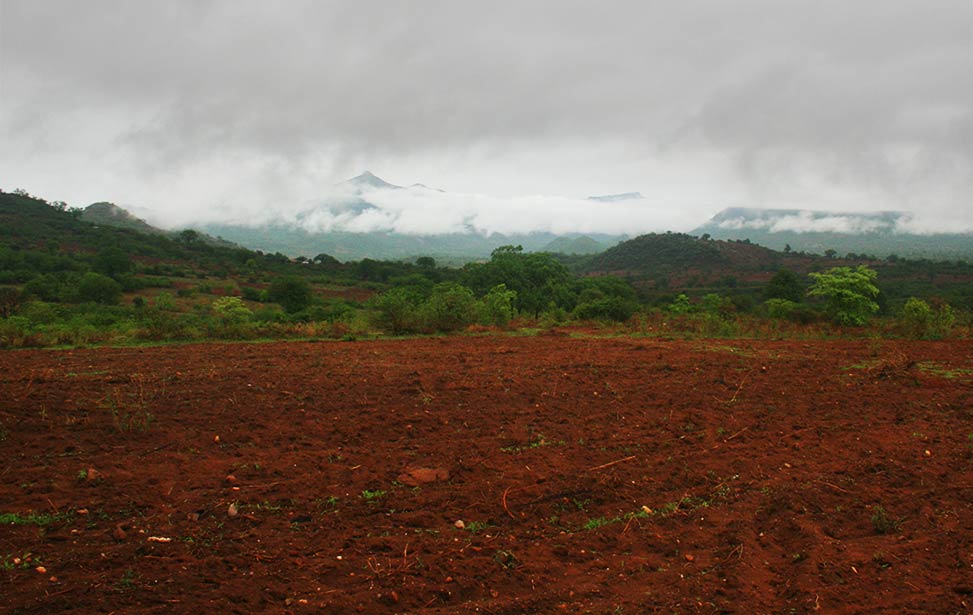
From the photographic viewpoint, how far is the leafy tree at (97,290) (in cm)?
3269

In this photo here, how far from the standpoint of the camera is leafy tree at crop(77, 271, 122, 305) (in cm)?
3269

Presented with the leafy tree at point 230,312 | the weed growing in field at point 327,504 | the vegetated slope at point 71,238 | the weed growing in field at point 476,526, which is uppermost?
the vegetated slope at point 71,238

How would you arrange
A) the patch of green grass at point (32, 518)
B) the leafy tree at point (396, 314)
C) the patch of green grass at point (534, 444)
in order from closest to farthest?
the patch of green grass at point (32, 518), the patch of green grass at point (534, 444), the leafy tree at point (396, 314)

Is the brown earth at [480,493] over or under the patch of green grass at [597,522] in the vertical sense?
over

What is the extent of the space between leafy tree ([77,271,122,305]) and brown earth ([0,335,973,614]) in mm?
28922

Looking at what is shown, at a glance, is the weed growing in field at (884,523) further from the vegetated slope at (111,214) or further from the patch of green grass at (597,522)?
the vegetated slope at (111,214)

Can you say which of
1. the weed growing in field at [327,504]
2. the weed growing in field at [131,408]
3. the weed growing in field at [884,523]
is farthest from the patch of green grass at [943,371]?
the weed growing in field at [131,408]

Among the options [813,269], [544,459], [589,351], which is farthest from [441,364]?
[813,269]

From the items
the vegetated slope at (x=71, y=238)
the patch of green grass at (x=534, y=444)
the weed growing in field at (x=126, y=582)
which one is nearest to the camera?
the weed growing in field at (x=126, y=582)

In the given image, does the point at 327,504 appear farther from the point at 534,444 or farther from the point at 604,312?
the point at 604,312

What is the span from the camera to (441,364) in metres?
10.4

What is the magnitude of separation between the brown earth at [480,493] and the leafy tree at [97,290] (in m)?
28.9

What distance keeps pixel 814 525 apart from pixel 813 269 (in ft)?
270

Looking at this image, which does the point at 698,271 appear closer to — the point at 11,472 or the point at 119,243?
the point at 119,243
